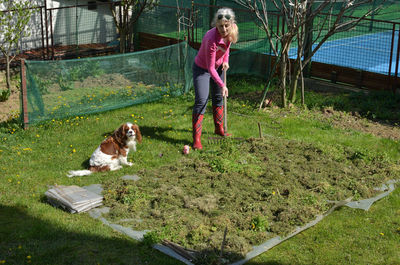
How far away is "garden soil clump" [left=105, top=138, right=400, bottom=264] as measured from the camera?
5.30m

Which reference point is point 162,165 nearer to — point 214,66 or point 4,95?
point 214,66

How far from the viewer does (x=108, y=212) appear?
586 cm

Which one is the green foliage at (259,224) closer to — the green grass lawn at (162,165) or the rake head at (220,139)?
the green grass lawn at (162,165)

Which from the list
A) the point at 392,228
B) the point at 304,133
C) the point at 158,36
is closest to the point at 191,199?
the point at 392,228

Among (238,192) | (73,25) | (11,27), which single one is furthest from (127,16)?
(238,192)

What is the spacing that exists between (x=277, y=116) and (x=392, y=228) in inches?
176

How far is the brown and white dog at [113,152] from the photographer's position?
274 inches

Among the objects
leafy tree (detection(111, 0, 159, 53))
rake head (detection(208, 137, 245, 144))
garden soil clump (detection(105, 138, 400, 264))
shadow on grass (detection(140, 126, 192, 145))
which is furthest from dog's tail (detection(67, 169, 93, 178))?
leafy tree (detection(111, 0, 159, 53))

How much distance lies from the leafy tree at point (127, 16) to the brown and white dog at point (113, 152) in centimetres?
795

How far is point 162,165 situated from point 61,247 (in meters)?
2.59

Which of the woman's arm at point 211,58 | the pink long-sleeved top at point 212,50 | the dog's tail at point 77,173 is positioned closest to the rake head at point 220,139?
the pink long-sleeved top at point 212,50

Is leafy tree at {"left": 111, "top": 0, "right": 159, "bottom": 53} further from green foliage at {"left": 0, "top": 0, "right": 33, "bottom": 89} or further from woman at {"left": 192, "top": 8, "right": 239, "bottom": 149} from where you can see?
woman at {"left": 192, "top": 8, "right": 239, "bottom": 149}

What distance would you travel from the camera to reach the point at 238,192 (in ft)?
20.8

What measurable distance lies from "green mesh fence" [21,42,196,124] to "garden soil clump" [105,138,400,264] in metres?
3.00
